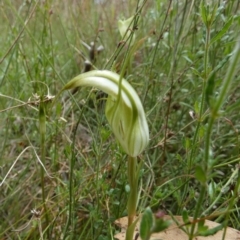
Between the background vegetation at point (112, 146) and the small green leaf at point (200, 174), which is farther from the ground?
the small green leaf at point (200, 174)

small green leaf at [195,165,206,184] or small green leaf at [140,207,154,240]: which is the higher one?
small green leaf at [195,165,206,184]

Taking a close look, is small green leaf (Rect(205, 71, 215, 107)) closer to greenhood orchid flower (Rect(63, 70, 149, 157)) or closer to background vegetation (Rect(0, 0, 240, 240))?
greenhood orchid flower (Rect(63, 70, 149, 157))

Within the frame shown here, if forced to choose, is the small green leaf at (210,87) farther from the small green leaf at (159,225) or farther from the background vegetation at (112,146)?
the background vegetation at (112,146)

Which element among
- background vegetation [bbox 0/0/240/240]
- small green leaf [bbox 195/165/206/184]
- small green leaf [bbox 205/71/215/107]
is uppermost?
small green leaf [bbox 205/71/215/107]

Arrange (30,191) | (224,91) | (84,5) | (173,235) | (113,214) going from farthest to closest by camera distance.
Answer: (84,5)
(30,191)
(113,214)
(173,235)
(224,91)

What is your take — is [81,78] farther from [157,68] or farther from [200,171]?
[157,68]

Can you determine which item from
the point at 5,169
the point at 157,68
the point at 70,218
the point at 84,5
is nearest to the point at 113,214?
the point at 70,218

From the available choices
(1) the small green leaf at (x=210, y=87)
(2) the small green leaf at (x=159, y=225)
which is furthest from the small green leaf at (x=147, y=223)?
(1) the small green leaf at (x=210, y=87)

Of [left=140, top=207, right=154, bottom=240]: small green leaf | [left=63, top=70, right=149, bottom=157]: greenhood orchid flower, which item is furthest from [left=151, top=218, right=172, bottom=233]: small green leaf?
[left=63, top=70, right=149, bottom=157]: greenhood orchid flower
